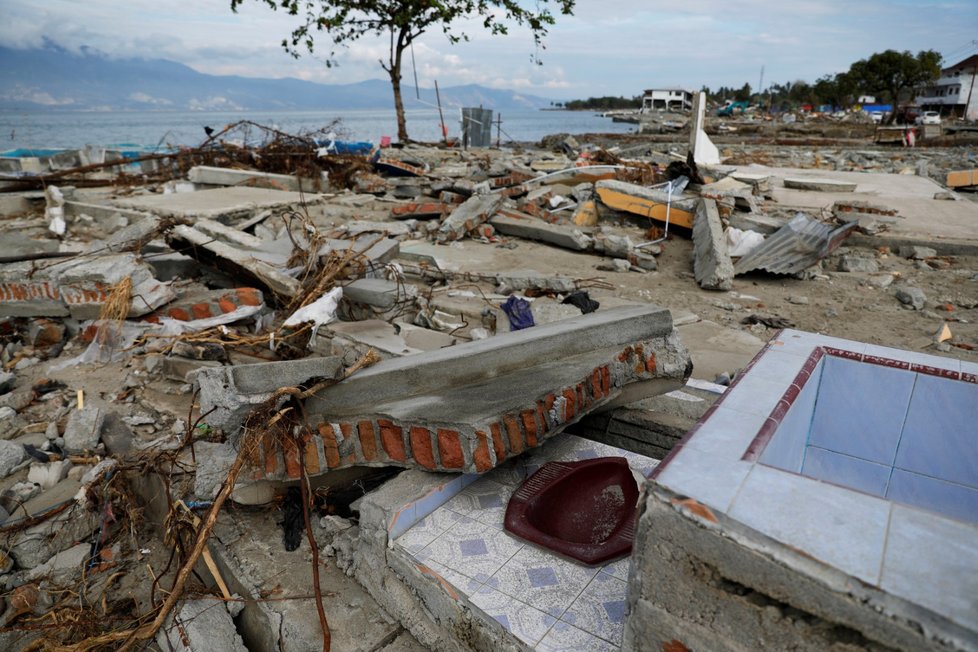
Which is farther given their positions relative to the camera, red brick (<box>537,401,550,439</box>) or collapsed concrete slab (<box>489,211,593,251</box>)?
collapsed concrete slab (<box>489,211,593,251</box>)

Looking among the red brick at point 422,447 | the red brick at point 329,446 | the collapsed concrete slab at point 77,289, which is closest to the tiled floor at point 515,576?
the red brick at point 422,447

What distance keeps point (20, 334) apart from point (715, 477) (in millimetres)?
6146

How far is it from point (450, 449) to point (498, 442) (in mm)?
194

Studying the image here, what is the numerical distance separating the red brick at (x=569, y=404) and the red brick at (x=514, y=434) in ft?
0.84

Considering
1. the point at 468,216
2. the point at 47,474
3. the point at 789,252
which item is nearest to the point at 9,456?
the point at 47,474

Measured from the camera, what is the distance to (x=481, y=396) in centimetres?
252

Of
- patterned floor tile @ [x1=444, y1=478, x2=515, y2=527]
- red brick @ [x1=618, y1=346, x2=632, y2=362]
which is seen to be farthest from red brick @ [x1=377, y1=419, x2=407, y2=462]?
red brick @ [x1=618, y1=346, x2=632, y2=362]

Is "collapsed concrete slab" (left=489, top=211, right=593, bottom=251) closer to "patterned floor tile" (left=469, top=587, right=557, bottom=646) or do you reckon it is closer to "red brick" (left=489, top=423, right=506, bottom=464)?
"red brick" (left=489, top=423, right=506, bottom=464)

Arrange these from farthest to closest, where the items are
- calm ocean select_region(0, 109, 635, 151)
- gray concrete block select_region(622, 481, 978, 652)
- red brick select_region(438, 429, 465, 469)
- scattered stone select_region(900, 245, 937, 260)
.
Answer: calm ocean select_region(0, 109, 635, 151) → scattered stone select_region(900, 245, 937, 260) → red brick select_region(438, 429, 465, 469) → gray concrete block select_region(622, 481, 978, 652)

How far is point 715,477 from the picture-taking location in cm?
138

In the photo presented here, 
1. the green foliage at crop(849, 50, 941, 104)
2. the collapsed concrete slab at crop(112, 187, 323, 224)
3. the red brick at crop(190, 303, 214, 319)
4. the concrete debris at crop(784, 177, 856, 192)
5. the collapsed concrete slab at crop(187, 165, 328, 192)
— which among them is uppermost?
the green foliage at crop(849, 50, 941, 104)

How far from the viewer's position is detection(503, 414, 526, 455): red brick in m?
2.38

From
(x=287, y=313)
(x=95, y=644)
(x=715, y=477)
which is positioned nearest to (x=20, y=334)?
(x=287, y=313)

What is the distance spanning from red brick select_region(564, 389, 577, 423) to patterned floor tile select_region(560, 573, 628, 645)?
722mm
